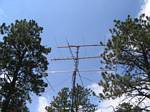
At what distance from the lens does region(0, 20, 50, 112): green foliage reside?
34281 mm

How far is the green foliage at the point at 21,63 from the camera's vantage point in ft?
112

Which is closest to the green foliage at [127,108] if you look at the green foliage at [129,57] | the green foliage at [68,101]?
the green foliage at [129,57]

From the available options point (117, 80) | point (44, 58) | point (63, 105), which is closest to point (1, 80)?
point (44, 58)

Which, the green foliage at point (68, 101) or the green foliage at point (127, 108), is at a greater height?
the green foliage at point (68, 101)

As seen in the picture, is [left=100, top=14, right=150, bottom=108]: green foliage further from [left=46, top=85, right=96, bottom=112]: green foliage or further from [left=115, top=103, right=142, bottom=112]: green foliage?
[left=46, top=85, right=96, bottom=112]: green foliage

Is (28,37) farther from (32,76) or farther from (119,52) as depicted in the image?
(119,52)

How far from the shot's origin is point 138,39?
30234mm

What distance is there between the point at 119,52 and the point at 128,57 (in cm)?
69

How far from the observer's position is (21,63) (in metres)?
35.2

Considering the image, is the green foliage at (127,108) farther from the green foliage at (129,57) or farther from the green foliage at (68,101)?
the green foliage at (68,101)

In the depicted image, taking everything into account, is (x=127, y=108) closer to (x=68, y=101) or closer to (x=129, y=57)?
(x=129, y=57)

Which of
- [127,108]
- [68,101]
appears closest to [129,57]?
[127,108]

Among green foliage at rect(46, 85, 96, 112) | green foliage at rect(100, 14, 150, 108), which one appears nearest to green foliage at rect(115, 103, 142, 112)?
green foliage at rect(100, 14, 150, 108)

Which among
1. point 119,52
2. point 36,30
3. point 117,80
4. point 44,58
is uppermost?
point 36,30
